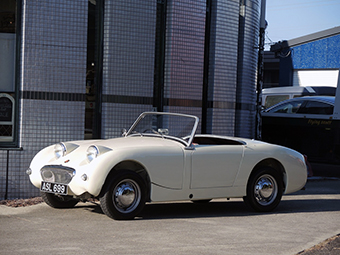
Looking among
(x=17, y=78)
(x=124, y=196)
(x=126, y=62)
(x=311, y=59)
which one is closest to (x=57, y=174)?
(x=124, y=196)

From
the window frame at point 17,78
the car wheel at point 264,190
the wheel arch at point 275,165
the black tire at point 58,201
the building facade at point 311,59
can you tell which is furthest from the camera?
the building facade at point 311,59

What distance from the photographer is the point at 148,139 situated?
701 cm

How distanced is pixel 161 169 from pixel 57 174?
4.10 feet

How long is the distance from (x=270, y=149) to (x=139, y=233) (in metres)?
2.67

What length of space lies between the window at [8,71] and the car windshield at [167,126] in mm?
2005

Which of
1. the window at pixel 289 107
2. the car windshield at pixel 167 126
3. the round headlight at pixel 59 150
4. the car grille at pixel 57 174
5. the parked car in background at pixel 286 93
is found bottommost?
the car grille at pixel 57 174

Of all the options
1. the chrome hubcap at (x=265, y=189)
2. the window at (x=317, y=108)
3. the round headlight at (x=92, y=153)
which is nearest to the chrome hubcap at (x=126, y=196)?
the round headlight at (x=92, y=153)

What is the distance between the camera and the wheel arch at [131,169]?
20.0ft

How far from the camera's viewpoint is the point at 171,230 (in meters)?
5.76

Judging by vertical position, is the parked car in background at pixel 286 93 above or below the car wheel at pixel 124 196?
above

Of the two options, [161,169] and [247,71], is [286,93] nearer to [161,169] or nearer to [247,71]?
[247,71]

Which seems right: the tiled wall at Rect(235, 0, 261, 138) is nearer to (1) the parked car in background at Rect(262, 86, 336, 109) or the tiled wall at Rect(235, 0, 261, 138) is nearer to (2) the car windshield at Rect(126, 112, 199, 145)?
(2) the car windshield at Rect(126, 112, 199, 145)

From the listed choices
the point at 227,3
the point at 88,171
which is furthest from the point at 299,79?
the point at 88,171

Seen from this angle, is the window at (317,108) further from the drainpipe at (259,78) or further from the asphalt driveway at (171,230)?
the asphalt driveway at (171,230)
